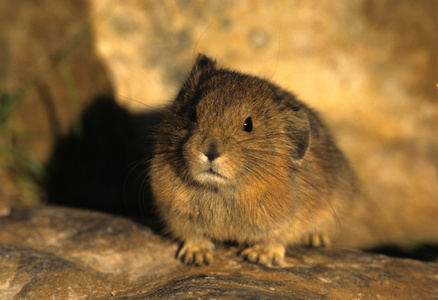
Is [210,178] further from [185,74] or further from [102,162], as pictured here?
[102,162]

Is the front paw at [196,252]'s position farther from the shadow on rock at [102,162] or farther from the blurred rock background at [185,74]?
the blurred rock background at [185,74]

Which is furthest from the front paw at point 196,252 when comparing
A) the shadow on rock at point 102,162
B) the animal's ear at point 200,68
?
the shadow on rock at point 102,162

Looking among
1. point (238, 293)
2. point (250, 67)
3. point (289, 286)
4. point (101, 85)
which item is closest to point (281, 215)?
point (289, 286)

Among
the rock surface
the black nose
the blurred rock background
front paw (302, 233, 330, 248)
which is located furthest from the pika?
the blurred rock background

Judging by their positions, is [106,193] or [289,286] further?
[106,193]

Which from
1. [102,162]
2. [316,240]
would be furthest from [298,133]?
[102,162]

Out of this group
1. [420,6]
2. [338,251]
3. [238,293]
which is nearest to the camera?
[238,293]

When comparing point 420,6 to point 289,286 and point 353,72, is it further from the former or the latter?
point 289,286

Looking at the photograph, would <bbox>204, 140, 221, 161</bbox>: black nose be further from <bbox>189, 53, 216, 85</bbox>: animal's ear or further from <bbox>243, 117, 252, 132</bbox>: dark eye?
<bbox>189, 53, 216, 85</bbox>: animal's ear
